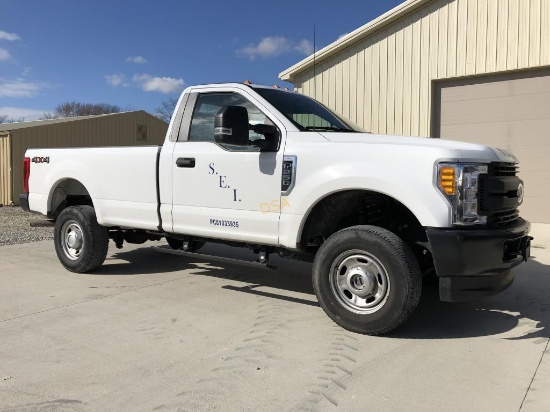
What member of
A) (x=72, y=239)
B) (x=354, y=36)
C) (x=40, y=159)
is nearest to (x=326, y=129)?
(x=72, y=239)

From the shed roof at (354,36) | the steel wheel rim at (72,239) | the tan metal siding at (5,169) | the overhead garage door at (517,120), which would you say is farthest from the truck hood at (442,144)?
the tan metal siding at (5,169)

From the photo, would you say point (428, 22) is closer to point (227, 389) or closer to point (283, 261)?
point (283, 261)

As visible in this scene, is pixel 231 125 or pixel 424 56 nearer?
pixel 231 125

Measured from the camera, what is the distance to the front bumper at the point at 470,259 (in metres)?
3.67

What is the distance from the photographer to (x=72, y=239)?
6.37 m

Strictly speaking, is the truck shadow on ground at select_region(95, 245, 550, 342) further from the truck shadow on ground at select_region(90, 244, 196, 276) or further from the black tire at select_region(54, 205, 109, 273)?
the black tire at select_region(54, 205, 109, 273)

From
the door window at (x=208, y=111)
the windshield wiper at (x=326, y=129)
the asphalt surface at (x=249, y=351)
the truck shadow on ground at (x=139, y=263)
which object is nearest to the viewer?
the asphalt surface at (x=249, y=351)

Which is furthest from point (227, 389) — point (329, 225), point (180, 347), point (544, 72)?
point (544, 72)

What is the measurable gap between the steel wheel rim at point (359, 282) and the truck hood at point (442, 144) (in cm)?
95

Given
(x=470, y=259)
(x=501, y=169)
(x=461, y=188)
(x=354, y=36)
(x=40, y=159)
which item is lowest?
(x=470, y=259)

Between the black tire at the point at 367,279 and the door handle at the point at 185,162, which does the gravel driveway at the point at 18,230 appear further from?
the black tire at the point at 367,279

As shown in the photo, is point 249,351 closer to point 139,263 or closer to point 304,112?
point 304,112

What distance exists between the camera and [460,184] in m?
3.66

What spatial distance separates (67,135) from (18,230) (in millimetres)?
10596
